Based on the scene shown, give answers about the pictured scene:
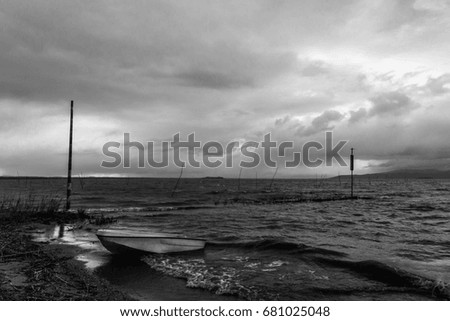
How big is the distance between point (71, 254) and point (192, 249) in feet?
15.5

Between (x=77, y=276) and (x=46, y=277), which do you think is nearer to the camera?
(x=46, y=277)

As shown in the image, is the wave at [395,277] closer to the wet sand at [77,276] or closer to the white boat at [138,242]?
the wet sand at [77,276]

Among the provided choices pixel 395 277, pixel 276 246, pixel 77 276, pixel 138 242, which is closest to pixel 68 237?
pixel 138 242

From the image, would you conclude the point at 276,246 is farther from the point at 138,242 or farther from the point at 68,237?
the point at 68,237

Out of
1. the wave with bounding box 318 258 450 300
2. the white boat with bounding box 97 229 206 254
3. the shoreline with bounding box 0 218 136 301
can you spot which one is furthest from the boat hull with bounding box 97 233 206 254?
the wave with bounding box 318 258 450 300

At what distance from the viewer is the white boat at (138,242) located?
12.9 m

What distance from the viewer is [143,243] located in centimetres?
1324

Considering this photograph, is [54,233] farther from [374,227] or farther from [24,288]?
[374,227]

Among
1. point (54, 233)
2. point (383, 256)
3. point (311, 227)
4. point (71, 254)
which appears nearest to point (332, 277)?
point (383, 256)

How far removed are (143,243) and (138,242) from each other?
19cm

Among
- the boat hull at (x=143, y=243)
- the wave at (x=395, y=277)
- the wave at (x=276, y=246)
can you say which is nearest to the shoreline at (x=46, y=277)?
the boat hull at (x=143, y=243)

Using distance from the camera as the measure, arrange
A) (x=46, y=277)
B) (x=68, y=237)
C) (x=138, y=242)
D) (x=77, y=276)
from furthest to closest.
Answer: (x=68, y=237) → (x=138, y=242) → (x=77, y=276) → (x=46, y=277)

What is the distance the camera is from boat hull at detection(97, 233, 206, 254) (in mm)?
12914
